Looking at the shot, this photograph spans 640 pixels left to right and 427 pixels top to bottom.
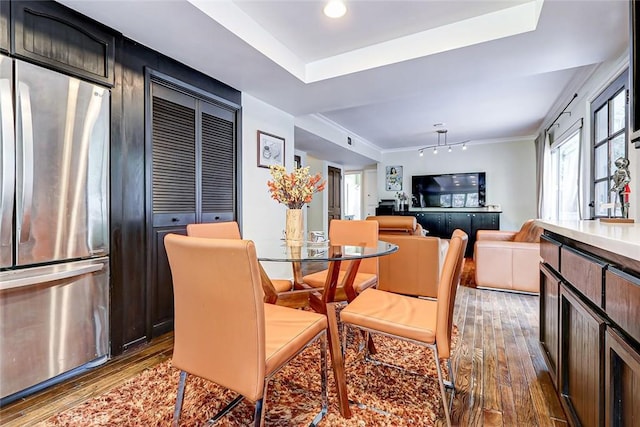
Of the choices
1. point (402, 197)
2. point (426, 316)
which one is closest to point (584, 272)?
point (426, 316)

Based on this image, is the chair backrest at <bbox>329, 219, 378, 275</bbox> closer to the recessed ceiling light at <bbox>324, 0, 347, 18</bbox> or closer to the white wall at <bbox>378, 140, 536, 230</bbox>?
the recessed ceiling light at <bbox>324, 0, 347, 18</bbox>

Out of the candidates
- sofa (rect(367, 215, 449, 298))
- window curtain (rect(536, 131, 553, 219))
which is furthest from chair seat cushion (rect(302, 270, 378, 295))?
window curtain (rect(536, 131, 553, 219))

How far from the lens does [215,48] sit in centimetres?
233

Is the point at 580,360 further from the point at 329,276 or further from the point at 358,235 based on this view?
the point at 358,235

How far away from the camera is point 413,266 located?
3434mm

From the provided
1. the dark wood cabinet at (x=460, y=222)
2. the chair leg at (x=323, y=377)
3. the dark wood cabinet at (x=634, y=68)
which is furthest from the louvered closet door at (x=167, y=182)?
the dark wood cabinet at (x=460, y=222)

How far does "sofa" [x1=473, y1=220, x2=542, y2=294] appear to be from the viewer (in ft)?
11.8

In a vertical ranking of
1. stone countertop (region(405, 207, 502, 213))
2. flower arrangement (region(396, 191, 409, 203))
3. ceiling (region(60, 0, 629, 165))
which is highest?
ceiling (region(60, 0, 629, 165))

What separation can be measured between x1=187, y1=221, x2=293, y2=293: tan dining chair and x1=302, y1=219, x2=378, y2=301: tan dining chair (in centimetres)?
22

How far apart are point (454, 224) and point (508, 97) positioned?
3.14m

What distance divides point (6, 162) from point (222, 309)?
5.05 ft

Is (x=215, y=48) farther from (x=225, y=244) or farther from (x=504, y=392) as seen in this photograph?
(x=504, y=392)

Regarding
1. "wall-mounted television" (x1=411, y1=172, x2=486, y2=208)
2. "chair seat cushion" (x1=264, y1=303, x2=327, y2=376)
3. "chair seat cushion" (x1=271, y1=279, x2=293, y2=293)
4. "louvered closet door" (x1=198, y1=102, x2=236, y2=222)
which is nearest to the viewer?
"chair seat cushion" (x1=264, y1=303, x2=327, y2=376)

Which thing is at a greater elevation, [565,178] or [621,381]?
[565,178]
